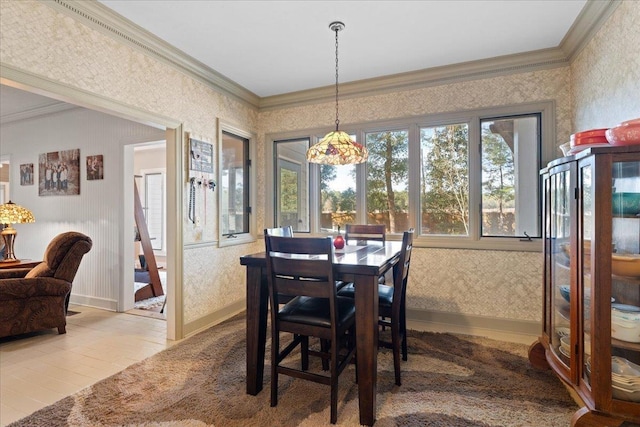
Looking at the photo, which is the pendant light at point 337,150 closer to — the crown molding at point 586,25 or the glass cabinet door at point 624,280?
the glass cabinet door at point 624,280

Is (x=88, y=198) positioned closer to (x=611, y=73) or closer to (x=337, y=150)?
(x=337, y=150)

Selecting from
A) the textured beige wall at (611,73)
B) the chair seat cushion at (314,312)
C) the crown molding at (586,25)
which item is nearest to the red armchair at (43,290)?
the chair seat cushion at (314,312)

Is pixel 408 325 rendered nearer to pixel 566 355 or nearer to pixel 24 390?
pixel 566 355

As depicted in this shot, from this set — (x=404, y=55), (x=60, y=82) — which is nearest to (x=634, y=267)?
(x=404, y=55)

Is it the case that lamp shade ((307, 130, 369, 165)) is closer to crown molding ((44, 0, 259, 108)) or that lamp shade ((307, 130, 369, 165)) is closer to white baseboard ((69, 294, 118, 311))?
crown molding ((44, 0, 259, 108))

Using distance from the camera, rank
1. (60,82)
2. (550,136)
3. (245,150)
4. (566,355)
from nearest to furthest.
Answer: (566,355), (60,82), (550,136), (245,150)

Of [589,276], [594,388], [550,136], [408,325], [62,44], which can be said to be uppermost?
[62,44]

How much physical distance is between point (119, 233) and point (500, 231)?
4344mm

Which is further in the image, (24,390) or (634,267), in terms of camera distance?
(24,390)

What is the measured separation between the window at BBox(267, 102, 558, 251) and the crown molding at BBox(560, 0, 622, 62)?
480 mm

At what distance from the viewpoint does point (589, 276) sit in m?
1.59

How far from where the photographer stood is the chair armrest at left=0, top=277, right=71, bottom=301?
9.27 feet

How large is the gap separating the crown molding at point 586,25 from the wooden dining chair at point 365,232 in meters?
2.22

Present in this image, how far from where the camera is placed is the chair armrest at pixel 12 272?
3.22m
